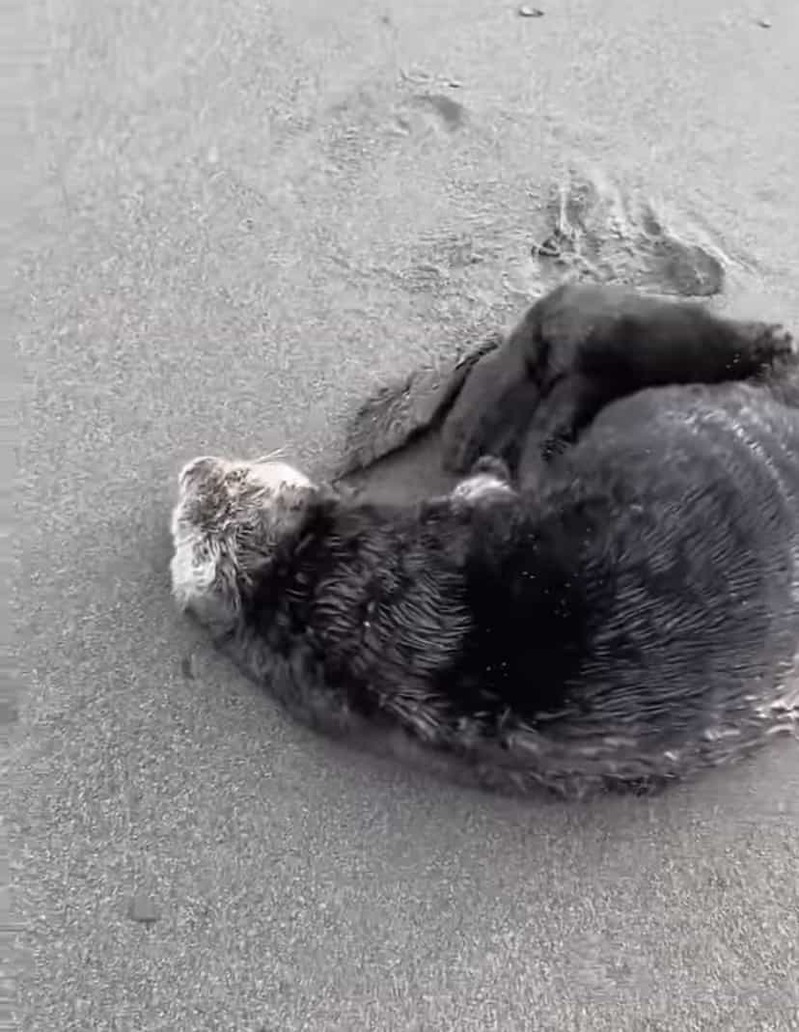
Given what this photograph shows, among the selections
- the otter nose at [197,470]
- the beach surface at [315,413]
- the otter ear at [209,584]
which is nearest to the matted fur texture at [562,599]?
the otter ear at [209,584]

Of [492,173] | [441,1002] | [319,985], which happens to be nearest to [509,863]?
[441,1002]

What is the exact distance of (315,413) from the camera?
4.23 metres

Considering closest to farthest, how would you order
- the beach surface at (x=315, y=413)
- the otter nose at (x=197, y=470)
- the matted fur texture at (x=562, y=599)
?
the matted fur texture at (x=562, y=599) < the beach surface at (x=315, y=413) < the otter nose at (x=197, y=470)

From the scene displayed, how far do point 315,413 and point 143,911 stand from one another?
1761mm

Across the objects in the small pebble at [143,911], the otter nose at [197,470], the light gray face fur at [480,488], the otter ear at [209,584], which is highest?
the light gray face fur at [480,488]

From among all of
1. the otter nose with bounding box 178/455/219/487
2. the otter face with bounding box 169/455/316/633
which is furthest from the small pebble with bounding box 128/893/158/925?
the otter nose with bounding box 178/455/219/487

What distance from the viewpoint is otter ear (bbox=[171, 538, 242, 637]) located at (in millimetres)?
3666

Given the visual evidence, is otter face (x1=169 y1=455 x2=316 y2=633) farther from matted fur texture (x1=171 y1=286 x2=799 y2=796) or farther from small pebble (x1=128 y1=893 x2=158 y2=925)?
small pebble (x1=128 y1=893 x2=158 y2=925)

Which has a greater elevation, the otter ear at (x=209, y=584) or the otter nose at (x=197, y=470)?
the otter nose at (x=197, y=470)

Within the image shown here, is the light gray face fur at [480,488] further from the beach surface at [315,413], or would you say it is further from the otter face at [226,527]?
the beach surface at [315,413]

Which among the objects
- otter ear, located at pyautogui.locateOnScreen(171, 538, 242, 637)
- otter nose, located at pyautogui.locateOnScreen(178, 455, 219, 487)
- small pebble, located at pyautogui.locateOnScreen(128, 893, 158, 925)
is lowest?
small pebble, located at pyautogui.locateOnScreen(128, 893, 158, 925)

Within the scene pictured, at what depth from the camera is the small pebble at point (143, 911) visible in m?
3.61

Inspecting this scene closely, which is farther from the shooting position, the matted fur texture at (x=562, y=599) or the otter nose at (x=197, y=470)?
the otter nose at (x=197, y=470)

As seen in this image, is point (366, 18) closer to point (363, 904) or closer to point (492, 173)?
point (492, 173)
